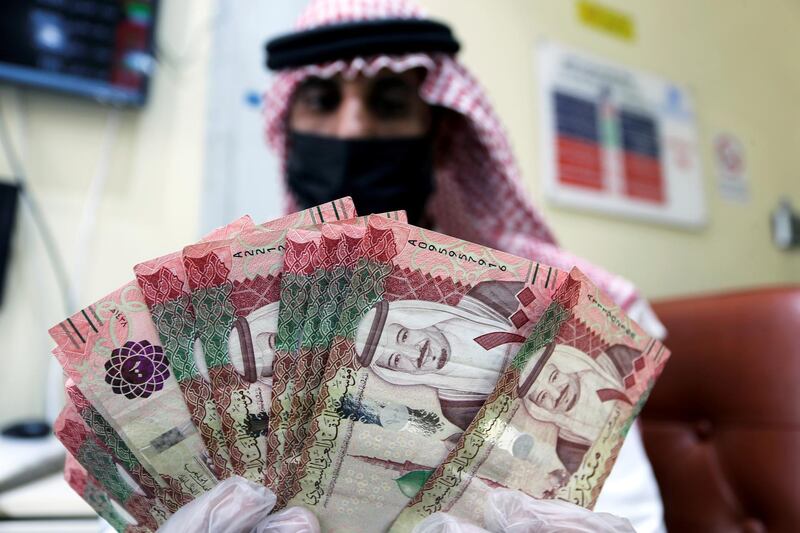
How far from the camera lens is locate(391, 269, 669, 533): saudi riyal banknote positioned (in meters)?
0.37

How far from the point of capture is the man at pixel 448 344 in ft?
1.22

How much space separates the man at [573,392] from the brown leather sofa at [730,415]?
63cm

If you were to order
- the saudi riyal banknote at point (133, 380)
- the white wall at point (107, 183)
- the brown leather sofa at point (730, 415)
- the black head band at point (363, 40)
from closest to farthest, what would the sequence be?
the saudi riyal banknote at point (133, 380) → the brown leather sofa at point (730, 415) → the black head band at point (363, 40) → the white wall at point (107, 183)

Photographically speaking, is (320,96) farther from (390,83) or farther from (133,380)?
(133,380)

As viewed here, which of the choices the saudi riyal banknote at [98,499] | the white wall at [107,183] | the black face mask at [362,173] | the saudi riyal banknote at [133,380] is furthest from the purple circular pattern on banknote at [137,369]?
the white wall at [107,183]

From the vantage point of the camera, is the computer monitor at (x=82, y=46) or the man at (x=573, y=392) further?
the computer monitor at (x=82, y=46)

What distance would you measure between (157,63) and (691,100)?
1842 mm

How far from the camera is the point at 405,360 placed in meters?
0.38

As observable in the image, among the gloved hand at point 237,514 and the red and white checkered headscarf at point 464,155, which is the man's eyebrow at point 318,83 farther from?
the gloved hand at point 237,514

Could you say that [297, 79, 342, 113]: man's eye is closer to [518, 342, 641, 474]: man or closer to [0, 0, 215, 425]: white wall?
[0, 0, 215, 425]: white wall

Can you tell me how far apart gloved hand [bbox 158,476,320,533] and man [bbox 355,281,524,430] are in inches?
4.6

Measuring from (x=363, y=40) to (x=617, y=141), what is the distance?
113 cm

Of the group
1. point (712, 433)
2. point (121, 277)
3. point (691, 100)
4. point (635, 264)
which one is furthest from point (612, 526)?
point (691, 100)

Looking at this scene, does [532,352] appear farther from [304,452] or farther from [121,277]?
[121,277]
